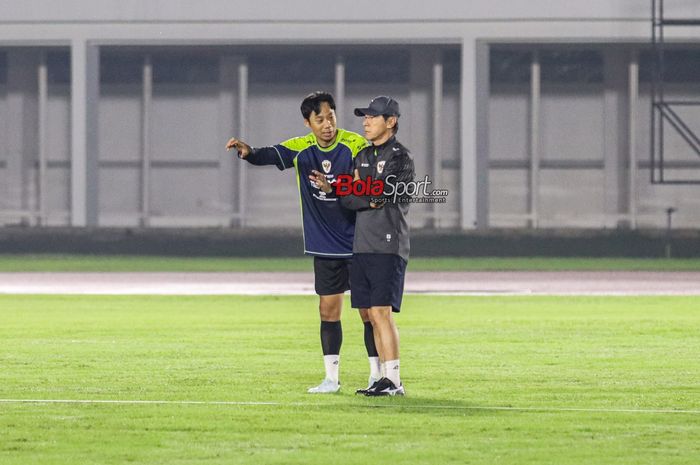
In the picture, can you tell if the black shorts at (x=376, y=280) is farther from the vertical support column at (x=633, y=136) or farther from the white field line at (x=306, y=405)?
the vertical support column at (x=633, y=136)

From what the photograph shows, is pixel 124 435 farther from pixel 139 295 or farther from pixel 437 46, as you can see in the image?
pixel 437 46

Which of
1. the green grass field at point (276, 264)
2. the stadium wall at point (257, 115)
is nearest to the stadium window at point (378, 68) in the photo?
the stadium wall at point (257, 115)

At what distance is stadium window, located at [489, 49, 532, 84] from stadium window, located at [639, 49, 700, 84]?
3.16 meters

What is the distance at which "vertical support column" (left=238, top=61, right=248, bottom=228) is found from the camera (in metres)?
45.7

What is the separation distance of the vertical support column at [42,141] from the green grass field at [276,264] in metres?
7.36

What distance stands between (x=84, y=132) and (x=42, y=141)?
3.52 meters

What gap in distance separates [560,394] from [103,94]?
1411 inches

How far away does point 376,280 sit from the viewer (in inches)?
452

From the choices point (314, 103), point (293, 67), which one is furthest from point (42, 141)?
point (314, 103)

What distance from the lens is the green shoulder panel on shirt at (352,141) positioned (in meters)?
12.0

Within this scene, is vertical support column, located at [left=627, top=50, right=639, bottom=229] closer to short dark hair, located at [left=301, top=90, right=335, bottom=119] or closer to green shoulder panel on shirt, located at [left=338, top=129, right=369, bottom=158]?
green shoulder panel on shirt, located at [left=338, top=129, right=369, bottom=158]

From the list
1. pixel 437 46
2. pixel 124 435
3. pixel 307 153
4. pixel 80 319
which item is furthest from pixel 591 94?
pixel 124 435

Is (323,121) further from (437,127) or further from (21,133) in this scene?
(21,133)

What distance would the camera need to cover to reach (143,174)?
4647cm
